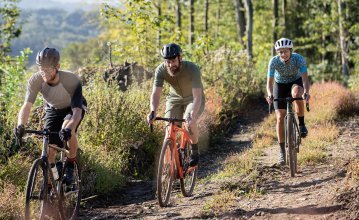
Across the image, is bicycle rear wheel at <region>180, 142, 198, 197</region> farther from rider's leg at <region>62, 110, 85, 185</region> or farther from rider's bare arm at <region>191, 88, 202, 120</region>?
rider's leg at <region>62, 110, 85, 185</region>

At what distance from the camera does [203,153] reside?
37.9ft

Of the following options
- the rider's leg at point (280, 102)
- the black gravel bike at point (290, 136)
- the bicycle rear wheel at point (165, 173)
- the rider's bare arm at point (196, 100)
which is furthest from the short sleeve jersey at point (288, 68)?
the bicycle rear wheel at point (165, 173)

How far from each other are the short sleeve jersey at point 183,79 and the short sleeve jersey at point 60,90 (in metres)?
1.36

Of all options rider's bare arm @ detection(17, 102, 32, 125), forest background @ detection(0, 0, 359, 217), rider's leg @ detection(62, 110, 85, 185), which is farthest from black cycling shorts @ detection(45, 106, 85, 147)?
forest background @ detection(0, 0, 359, 217)

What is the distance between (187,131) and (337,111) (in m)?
7.25

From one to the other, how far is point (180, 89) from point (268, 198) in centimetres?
203

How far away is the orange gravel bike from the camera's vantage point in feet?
22.5

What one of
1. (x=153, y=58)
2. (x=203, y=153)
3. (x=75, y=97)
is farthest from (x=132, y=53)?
(x=75, y=97)

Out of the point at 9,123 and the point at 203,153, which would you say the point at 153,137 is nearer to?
the point at 203,153

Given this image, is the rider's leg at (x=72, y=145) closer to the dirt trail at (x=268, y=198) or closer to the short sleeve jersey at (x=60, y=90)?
the short sleeve jersey at (x=60, y=90)

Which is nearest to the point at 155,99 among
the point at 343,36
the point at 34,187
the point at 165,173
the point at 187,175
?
the point at 165,173

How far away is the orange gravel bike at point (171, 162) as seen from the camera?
6.86m

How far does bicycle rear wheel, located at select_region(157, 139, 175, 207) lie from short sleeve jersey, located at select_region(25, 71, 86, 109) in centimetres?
135

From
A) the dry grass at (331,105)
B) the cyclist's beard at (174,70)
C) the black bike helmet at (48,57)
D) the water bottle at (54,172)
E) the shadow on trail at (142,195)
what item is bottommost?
the shadow on trail at (142,195)
